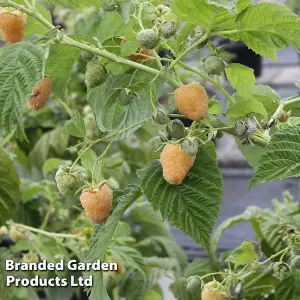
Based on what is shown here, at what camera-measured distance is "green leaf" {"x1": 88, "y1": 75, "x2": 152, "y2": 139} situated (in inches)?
22.0

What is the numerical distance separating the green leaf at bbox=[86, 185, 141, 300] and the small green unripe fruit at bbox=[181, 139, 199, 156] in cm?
10

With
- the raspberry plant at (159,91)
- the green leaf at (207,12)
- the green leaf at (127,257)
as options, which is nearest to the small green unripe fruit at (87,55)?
the raspberry plant at (159,91)

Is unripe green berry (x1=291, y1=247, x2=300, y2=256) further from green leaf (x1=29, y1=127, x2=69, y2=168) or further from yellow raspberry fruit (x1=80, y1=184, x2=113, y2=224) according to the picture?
green leaf (x1=29, y1=127, x2=69, y2=168)

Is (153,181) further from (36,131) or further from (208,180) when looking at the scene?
(36,131)

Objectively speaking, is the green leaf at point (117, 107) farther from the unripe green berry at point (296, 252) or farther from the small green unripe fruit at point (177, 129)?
the unripe green berry at point (296, 252)

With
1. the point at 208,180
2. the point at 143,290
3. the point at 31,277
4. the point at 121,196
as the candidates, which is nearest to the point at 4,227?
the point at 31,277

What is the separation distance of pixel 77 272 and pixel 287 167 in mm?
633

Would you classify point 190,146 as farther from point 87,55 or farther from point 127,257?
point 127,257

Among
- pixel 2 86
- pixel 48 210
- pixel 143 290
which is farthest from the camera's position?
pixel 48 210

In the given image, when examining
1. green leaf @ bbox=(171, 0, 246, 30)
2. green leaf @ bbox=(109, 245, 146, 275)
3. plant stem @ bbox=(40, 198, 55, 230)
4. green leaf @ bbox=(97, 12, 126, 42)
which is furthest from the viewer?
plant stem @ bbox=(40, 198, 55, 230)

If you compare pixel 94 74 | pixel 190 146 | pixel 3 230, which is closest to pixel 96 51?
pixel 94 74

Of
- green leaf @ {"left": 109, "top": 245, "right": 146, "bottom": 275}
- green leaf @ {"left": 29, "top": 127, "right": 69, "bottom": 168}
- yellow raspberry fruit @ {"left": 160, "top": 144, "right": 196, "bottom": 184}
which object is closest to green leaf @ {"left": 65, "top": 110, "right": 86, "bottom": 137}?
yellow raspberry fruit @ {"left": 160, "top": 144, "right": 196, "bottom": 184}

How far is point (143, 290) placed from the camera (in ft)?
3.22

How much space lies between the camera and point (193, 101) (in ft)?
1.64
